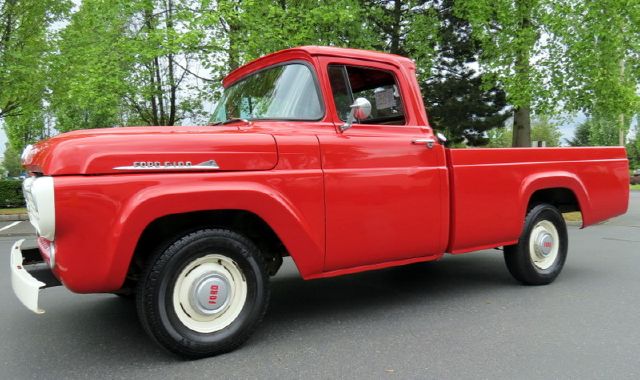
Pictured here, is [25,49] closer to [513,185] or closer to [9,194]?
[9,194]

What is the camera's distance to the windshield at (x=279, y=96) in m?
3.71

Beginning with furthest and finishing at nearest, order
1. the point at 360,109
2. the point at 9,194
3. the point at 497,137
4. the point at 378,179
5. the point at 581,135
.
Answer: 1. the point at 581,135
2. the point at 497,137
3. the point at 9,194
4. the point at 378,179
5. the point at 360,109

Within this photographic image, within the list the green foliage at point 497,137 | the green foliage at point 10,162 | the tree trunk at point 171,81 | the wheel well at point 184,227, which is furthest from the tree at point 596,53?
the green foliage at point 10,162

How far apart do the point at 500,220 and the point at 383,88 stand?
1541 millimetres

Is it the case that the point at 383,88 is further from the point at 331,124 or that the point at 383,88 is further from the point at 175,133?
the point at 175,133

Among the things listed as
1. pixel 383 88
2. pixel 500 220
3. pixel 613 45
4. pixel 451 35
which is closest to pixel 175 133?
pixel 383 88

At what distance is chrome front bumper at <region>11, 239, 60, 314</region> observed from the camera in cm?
285

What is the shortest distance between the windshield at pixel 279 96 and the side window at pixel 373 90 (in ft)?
0.83

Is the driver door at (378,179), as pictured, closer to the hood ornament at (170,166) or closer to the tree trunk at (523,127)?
the hood ornament at (170,166)

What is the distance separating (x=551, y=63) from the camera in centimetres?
1238

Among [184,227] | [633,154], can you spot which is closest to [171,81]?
[184,227]

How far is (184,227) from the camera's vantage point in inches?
130

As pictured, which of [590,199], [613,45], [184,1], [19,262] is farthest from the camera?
[184,1]

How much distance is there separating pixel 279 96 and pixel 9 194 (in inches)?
554
